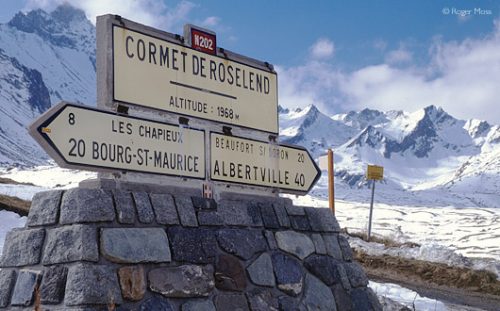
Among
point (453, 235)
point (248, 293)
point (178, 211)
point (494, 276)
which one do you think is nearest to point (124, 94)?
point (178, 211)

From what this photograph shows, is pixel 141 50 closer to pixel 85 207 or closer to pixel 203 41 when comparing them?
pixel 203 41

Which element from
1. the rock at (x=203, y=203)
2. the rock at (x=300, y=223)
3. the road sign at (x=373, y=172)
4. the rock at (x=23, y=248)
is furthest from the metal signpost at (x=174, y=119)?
the road sign at (x=373, y=172)

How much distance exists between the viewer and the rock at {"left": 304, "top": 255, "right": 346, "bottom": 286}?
6.92m

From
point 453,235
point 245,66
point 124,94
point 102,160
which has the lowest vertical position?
point 453,235

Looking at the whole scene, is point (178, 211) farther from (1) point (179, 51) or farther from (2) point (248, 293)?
(1) point (179, 51)

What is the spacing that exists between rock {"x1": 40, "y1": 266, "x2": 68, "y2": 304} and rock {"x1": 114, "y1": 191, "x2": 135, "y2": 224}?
60 cm

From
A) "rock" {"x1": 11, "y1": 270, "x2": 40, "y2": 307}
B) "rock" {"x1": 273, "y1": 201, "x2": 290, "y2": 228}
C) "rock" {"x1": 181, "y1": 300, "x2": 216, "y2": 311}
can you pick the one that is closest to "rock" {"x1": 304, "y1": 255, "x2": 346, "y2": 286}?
"rock" {"x1": 273, "y1": 201, "x2": 290, "y2": 228}

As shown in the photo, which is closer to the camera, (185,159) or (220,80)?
(185,159)

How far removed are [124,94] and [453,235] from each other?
14033cm

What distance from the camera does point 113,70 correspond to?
582 cm

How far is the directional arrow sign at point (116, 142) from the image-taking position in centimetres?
531

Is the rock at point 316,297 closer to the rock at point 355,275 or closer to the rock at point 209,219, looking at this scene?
the rock at point 355,275

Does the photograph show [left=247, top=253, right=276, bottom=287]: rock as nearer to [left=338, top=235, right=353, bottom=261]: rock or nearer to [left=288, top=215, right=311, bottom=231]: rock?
[left=288, top=215, right=311, bottom=231]: rock

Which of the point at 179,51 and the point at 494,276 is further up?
the point at 179,51
